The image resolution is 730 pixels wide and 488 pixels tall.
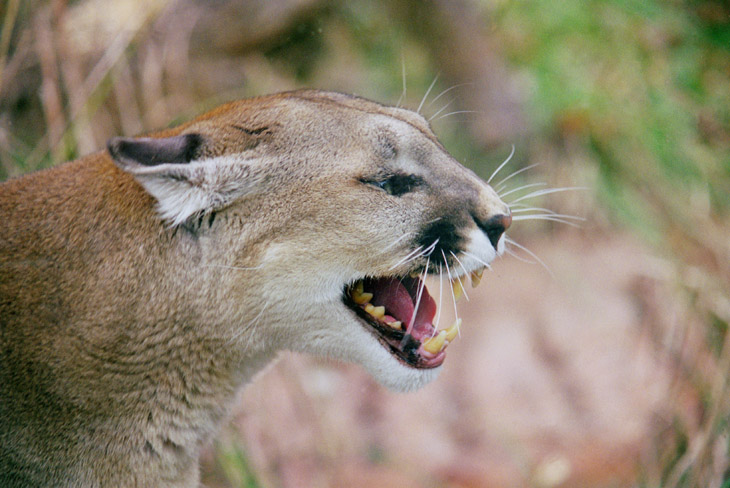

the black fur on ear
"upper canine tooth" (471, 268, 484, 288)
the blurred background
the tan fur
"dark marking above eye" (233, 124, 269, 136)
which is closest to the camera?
the black fur on ear

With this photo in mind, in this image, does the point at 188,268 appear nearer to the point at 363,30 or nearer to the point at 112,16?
the point at 112,16

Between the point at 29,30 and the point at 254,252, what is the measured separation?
3.04 metres

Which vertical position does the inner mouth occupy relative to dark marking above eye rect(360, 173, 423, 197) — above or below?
below

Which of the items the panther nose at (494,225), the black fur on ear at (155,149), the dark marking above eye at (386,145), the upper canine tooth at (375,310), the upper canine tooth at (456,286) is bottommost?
the upper canine tooth at (456,286)

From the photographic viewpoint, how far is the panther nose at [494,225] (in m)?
2.65

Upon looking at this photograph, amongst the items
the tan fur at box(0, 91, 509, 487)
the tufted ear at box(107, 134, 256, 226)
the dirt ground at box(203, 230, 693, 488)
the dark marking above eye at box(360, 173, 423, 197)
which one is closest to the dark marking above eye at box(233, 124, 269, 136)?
the tan fur at box(0, 91, 509, 487)

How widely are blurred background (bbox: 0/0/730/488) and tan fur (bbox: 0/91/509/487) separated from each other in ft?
4.11

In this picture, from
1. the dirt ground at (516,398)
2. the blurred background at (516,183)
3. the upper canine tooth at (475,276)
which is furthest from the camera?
the dirt ground at (516,398)

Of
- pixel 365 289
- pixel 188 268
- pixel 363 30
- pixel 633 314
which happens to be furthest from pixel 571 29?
pixel 188 268

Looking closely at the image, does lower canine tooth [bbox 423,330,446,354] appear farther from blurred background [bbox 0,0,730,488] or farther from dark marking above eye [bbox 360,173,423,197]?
blurred background [bbox 0,0,730,488]

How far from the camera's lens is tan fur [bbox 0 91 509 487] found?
2576 mm

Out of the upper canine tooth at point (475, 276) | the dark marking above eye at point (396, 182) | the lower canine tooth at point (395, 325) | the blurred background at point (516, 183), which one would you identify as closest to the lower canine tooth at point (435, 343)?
the lower canine tooth at point (395, 325)

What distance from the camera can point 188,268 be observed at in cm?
260

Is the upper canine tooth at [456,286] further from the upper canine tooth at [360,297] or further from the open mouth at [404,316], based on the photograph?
the upper canine tooth at [360,297]
